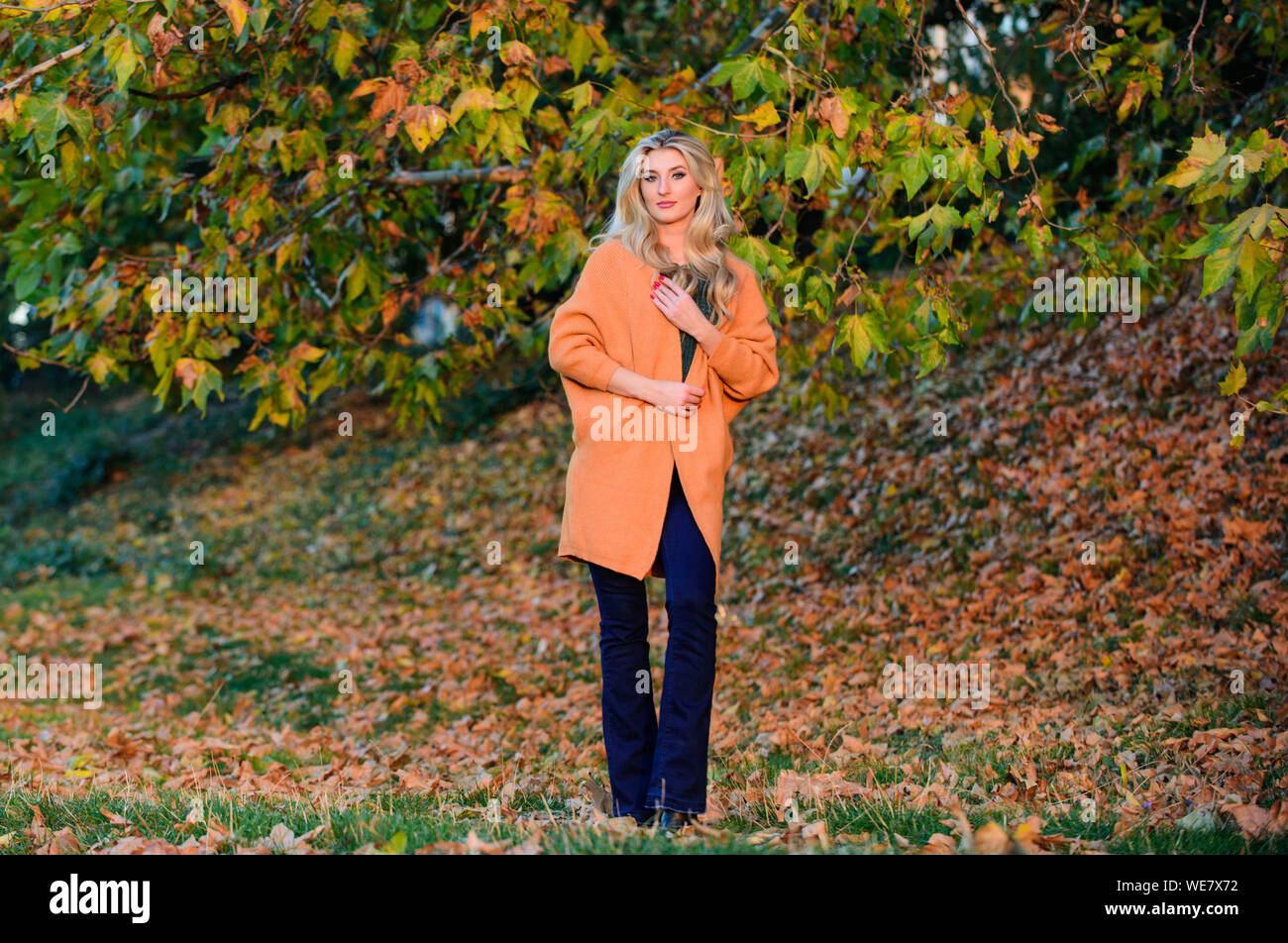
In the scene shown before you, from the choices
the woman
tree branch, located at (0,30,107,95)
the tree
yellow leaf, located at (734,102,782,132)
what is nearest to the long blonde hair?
the woman

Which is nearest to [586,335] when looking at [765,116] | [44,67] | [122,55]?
[765,116]

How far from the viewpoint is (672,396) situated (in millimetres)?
3121

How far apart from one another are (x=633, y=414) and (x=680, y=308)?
13.2 inches

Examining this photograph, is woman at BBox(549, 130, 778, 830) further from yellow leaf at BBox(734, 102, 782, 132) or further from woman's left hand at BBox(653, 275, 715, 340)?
yellow leaf at BBox(734, 102, 782, 132)

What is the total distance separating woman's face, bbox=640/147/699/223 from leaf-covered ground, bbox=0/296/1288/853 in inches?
70.8

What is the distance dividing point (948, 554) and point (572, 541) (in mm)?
4969

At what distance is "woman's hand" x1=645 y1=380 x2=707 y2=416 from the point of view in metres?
3.12

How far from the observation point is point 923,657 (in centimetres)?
627

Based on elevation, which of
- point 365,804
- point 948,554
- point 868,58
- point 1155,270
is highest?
point 868,58

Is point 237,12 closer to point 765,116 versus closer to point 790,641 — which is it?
point 765,116

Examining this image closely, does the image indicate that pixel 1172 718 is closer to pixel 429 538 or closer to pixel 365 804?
pixel 365 804

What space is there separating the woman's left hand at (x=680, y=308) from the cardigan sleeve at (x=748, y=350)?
0.10m

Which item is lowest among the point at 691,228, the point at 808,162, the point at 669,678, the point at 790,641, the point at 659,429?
the point at 790,641

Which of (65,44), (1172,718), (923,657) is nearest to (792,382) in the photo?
(923,657)
